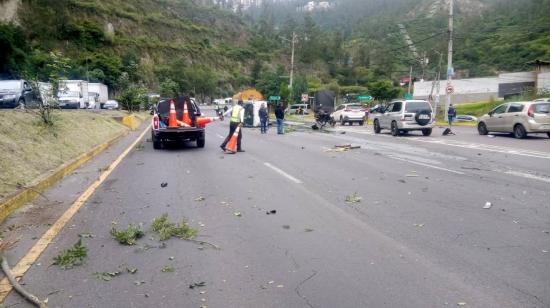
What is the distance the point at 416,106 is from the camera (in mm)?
24453

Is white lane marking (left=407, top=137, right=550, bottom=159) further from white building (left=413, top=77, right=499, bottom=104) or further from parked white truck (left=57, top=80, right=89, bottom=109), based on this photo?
white building (left=413, top=77, right=499, bottom=104)

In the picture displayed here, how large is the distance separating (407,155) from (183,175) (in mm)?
7861

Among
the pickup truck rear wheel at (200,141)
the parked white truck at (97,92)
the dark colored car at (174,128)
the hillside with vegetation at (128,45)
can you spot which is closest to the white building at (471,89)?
the hillside with vegetation at (128,45)

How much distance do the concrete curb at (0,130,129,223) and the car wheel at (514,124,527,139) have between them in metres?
18.1

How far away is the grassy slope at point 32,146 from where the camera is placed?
912cm

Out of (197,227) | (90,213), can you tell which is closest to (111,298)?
(197,227)

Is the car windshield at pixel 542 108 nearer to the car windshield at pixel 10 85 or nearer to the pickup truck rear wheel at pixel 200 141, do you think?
the pickup truck rear wheel at pixel 200 141

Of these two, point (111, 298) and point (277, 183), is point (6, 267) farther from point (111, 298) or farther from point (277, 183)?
point (277, 183)

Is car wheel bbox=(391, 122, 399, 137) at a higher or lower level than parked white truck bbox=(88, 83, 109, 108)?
lower

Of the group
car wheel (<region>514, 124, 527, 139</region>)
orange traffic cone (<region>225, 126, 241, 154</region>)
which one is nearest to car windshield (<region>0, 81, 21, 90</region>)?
orange traffic cone (<region>225, 126, 241, 154</region>)

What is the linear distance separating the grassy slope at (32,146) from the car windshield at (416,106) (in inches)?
572

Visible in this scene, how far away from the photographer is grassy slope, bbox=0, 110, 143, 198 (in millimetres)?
9125

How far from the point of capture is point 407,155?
1598 cm

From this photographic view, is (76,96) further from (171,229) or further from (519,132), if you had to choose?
(171,229)
